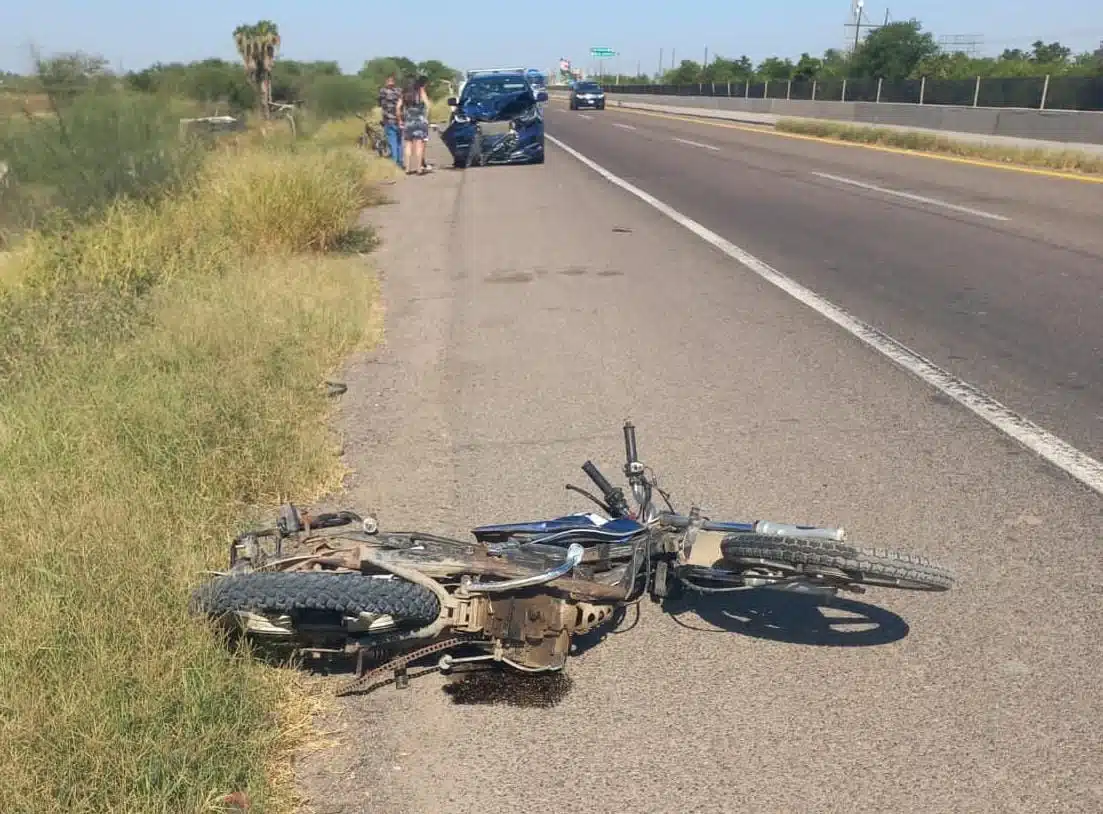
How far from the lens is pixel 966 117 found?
2794 cm

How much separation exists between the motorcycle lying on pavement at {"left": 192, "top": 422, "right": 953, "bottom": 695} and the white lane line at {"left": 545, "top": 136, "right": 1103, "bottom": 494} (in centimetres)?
205

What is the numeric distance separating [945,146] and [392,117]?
47.1ft

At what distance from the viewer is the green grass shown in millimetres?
2865

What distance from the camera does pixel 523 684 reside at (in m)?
3.51

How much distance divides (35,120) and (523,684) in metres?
11.8

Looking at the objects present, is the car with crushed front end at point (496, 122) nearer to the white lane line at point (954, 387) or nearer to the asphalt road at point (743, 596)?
the white lane line at point (954, 387)

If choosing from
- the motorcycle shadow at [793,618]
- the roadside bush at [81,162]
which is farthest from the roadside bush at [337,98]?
the motorcycle shadow at [793,618]

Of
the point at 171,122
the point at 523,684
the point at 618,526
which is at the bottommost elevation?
the point at 523,684

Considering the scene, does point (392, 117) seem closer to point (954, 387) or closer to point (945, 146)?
point (945, 146)

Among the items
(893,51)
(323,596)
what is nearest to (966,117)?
(323,596)

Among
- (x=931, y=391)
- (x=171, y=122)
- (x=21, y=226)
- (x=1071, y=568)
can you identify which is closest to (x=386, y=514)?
(x=1071, y=568)

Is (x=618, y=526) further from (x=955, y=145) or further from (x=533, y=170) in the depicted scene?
(x=955, y=145)

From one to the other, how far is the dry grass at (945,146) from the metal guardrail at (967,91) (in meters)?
1.51

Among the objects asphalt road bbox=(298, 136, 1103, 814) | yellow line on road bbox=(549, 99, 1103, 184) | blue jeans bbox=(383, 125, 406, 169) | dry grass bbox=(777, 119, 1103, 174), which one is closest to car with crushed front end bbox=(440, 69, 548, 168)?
blue jeans bbox=(383, 125, 406, 169)
